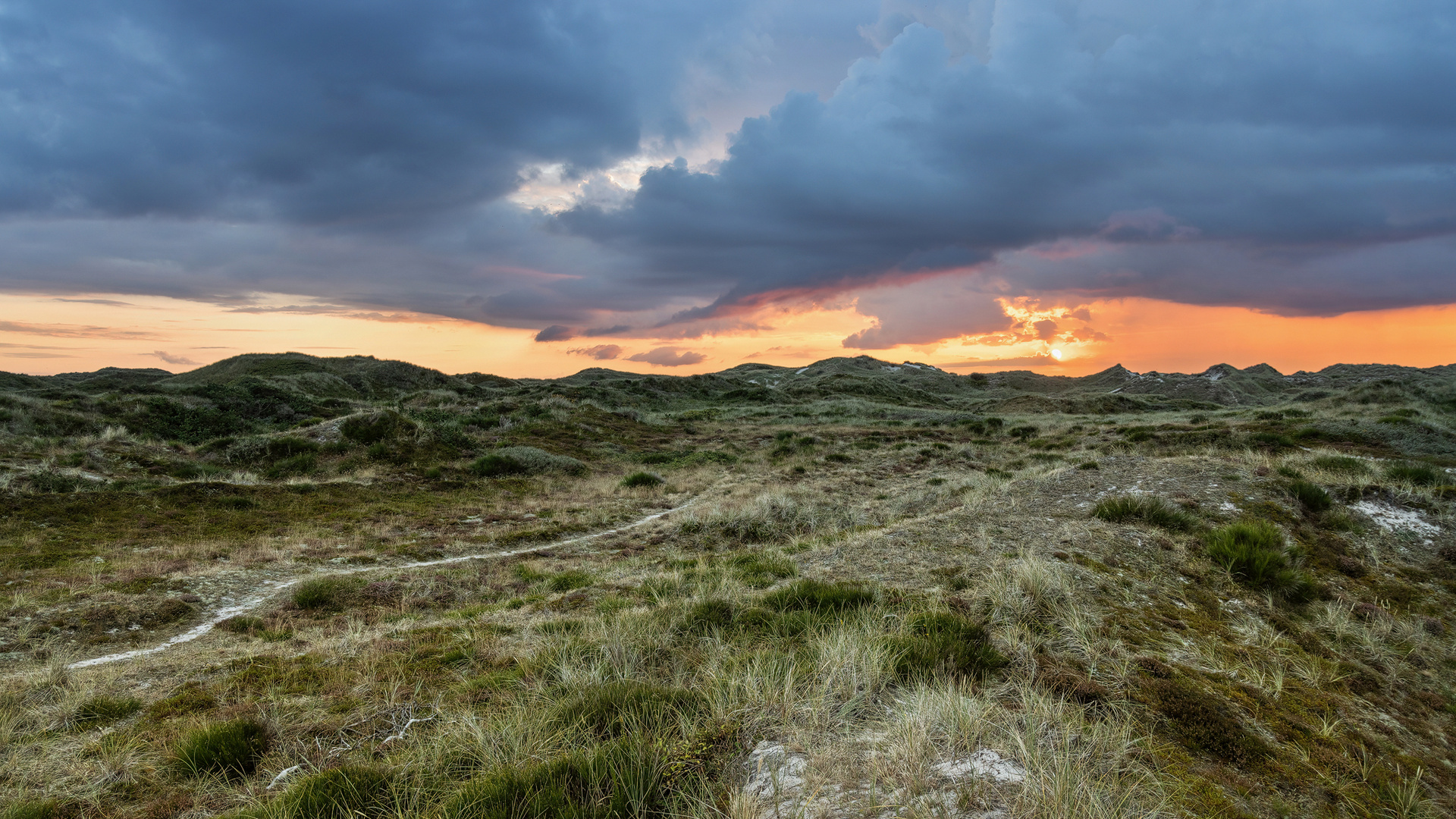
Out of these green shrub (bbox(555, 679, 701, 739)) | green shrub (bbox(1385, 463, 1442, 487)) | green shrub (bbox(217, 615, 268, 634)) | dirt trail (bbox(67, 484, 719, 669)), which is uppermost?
green shrub (bbox(1385, 463, 1442, 487))

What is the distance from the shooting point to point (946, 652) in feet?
14.5

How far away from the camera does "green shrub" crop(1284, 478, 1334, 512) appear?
347 inches

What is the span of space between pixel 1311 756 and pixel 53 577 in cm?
1411

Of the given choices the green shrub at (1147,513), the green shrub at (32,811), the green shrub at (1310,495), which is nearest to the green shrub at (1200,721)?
the green shrub at (1147,513)

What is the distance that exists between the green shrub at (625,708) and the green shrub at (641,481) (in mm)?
15562

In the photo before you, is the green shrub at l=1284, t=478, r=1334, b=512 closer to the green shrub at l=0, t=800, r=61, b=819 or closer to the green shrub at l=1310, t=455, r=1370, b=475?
the green shrub at l=1310, t=455, r=1370, b=475

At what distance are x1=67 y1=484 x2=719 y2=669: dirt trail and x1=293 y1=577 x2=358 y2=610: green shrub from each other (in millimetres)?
471

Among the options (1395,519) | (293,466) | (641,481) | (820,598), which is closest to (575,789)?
(820,598)

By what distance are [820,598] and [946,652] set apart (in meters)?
1.89

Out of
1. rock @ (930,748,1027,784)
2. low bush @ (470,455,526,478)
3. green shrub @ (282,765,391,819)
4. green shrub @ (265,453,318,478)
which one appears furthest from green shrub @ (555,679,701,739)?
green shrub @ (265,453,318,478)

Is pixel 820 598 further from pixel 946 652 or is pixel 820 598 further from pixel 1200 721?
pixel 1200 721

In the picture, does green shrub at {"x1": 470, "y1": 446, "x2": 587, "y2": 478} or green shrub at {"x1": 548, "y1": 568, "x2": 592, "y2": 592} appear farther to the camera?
green shrub at {"x1": 470, "y1": 446, "x2": 587, "y2": 478}

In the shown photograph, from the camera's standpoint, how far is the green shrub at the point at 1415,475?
9.99 metres

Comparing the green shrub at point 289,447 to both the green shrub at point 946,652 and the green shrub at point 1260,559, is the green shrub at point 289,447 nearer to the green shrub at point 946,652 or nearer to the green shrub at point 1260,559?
the green shrub at point 946,652
